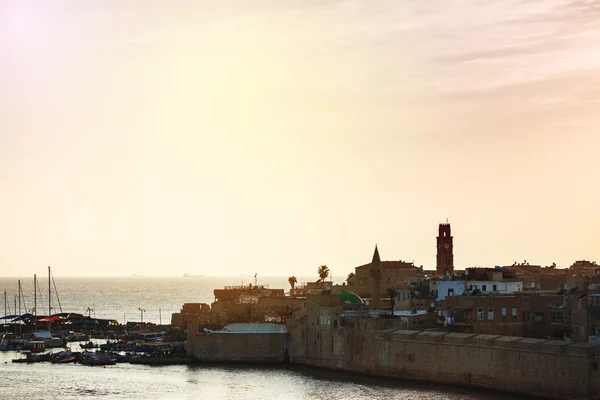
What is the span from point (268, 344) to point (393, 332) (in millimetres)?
16952

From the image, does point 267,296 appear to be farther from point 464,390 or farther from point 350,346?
point 464,390

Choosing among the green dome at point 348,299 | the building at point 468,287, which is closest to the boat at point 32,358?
the green dome at point 348,299

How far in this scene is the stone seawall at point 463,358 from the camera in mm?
76188

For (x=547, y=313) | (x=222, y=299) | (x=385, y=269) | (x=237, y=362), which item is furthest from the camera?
(x=222, y=299)

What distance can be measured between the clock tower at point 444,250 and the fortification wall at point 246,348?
133ft

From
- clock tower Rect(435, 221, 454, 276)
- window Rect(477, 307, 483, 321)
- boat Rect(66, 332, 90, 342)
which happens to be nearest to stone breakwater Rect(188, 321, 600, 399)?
window Rect(477, 307, 483, 321)

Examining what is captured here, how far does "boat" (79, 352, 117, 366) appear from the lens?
11112 centimetres

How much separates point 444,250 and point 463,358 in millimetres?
59713

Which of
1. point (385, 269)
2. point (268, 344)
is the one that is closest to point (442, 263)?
point (385, 269)

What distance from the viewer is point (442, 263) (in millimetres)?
145000

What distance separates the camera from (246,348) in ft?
348

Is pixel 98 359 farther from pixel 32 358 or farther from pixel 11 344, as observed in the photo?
pixel 11 344

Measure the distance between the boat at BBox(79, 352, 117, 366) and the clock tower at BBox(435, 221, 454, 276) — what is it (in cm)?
4734

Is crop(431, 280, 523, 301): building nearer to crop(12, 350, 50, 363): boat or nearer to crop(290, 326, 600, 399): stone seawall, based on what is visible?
crop(290, 326, 600, 399): stone seawall
